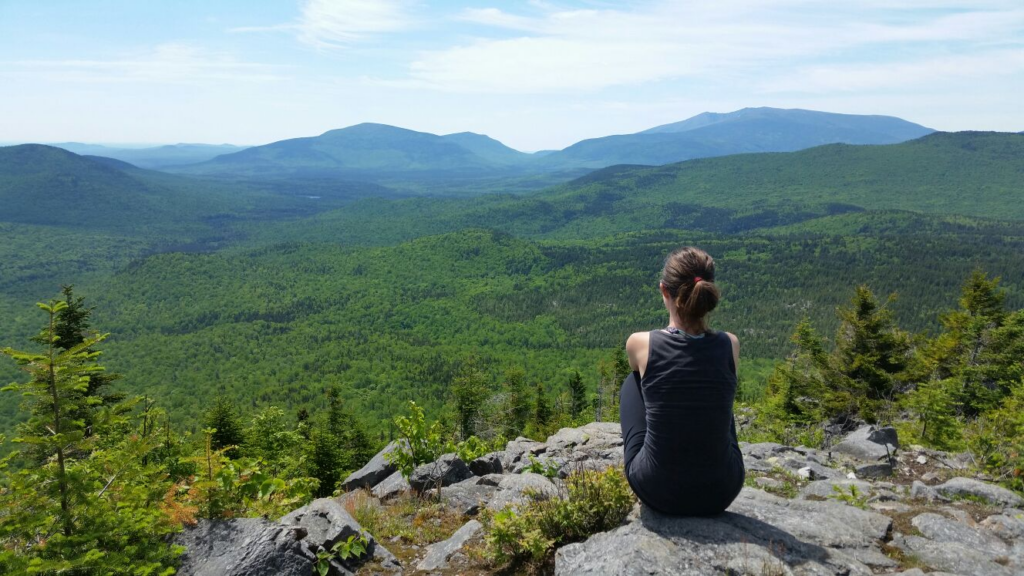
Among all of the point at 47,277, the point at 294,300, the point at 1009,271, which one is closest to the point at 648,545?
the point at 294,300

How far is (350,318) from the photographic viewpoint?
134 m

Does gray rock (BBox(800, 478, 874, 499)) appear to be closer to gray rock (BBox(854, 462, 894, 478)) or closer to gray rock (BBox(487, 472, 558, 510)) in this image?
gray rock (BBox(854, 462, 894, 478))

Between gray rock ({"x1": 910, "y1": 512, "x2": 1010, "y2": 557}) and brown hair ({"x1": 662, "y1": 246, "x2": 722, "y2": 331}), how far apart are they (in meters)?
4.35

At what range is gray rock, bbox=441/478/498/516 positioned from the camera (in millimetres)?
9072

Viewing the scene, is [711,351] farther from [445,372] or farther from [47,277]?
[47,277]

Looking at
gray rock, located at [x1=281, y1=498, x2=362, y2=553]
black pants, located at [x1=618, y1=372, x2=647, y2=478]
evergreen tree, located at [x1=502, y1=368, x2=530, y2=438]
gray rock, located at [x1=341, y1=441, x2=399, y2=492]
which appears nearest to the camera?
black pants, located at [x1=618, y1=372, x2=647, y2=478]

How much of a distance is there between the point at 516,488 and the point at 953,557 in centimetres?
605

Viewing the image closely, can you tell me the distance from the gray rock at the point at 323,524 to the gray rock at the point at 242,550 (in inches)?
13.6

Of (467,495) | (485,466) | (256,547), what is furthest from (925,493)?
(256,547)

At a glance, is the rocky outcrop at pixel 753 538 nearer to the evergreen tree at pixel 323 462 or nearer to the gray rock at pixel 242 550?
the gray rock at pixel 242 550

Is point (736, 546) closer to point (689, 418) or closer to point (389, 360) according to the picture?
point (689, 418)

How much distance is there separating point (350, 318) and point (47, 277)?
127 metres

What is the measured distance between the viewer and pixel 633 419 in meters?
5.48

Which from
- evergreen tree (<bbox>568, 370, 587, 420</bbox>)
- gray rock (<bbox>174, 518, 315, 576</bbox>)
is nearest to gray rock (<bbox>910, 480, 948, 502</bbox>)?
gray rock (<bbox>174, 518, 315, 576</bbox>)
